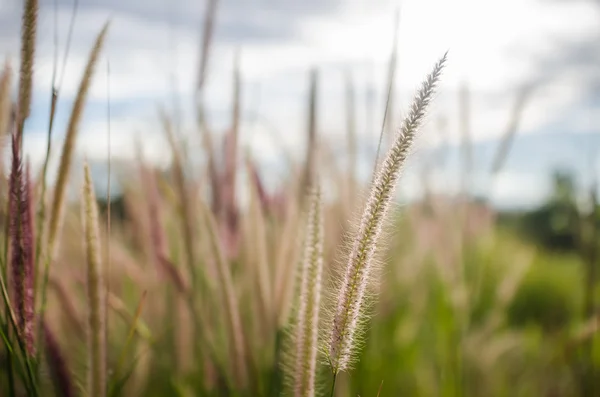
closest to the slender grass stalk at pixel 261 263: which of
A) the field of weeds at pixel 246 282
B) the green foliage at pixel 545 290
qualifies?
the field of weeds at pixel 246 282

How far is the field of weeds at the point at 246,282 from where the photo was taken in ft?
1.46

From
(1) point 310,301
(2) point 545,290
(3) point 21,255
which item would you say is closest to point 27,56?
(3) point 21,255

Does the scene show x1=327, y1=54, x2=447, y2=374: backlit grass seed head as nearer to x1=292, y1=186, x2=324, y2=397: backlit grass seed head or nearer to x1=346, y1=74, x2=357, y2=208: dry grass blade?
x1=292, y1=186, x2=324, y2=397: backlit grass seed head

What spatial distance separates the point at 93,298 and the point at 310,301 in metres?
0.20

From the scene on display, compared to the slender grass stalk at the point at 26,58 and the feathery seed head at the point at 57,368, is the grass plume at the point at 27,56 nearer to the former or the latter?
the slender grass stalk at the point at 26,58

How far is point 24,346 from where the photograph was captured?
45 cm

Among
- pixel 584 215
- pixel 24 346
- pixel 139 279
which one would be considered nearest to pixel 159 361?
pixel 139 279

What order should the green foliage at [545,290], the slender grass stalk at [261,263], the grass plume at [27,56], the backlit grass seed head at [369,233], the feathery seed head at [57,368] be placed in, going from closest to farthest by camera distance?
the backlit grass seed head at [369,233] → the grass plume at [27,56] → the feathery seed head at [57,368] → the slender grass stalk at [261,263] → the green foliage at [545,290]

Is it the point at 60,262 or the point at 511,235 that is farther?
the point at 511,235

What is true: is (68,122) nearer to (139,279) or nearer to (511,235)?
(139,279)

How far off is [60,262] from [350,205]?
0.57 meters

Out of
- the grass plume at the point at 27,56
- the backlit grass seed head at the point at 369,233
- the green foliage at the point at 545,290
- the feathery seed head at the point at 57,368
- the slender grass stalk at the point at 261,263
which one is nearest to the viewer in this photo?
the backlit grass seed head at the point at 369,233

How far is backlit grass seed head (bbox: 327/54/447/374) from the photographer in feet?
1.16

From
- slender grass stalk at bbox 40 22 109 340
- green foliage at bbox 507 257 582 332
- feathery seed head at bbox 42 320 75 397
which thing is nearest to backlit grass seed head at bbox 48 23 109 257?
slender grass stalk at bbox 40 22 109 340
